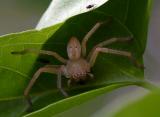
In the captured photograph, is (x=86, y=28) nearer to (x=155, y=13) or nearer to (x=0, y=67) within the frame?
(x=0, y=67)

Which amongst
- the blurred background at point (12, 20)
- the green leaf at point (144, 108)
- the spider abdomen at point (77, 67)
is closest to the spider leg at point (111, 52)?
the spider abdomen at point (77, 67)

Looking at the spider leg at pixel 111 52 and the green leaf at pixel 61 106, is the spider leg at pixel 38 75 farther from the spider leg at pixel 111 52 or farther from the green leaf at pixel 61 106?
the green leaf at pixel 61 106

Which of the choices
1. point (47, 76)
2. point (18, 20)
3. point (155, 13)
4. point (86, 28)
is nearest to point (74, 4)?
point (86, 28)

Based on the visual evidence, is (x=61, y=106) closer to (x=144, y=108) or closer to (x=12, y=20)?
(x=144, y=108)

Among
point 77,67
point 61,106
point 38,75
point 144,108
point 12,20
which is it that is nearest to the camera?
point 144,108

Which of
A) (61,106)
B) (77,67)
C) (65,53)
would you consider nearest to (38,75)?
(65,53)

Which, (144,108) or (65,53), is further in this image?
(65,53)
